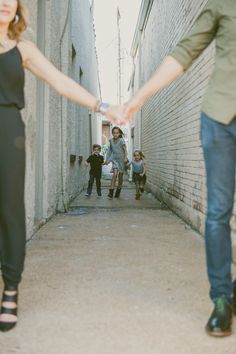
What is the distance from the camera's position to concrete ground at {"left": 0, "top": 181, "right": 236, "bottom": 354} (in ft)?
8.50

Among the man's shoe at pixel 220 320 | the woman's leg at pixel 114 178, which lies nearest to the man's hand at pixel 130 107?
the man's shoe at pixel 220 320

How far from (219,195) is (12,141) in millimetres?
1151

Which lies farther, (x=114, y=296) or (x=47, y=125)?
(x=47, y=125)

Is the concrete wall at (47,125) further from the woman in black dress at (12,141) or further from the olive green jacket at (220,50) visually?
the olive green jacket at (220,50)

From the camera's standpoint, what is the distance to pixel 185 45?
2.76 m

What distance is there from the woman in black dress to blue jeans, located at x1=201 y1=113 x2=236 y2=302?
98cm

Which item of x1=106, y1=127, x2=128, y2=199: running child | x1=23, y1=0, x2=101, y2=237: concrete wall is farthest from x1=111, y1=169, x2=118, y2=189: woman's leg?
x1=23, y1=0, x2=101, y2=237: concrete wall

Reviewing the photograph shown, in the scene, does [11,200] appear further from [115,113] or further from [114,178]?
[114,178]

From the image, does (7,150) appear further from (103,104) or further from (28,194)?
(28,194)

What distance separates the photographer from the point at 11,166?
9.04 ft

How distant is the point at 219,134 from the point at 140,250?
2.71 m

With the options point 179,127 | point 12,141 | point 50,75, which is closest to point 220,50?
point 50,75

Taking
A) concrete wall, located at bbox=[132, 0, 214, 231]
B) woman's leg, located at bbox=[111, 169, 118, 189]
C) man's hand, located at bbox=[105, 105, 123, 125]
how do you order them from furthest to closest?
woman's leg, located at bbox=[111, 169, 118, 189]
concrete wall, located at bbox=[132, 0, 214, 231]
man's hand, located at bbox=[105, 105, 123, 125]

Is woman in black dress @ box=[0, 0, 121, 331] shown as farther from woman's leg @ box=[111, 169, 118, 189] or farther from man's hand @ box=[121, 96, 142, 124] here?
woman's leg @ box=[111, 169, 118, 189]
